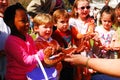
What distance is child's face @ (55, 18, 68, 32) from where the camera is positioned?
4777 millimetres

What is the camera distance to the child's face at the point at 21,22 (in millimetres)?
3857

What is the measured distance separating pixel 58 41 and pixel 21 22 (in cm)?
99

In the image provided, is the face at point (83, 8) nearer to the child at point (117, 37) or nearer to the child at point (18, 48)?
the child at point (117, 37)

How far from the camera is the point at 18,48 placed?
12.2 ft

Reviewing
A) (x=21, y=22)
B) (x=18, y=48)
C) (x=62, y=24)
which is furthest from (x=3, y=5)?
(x=62, y=24)

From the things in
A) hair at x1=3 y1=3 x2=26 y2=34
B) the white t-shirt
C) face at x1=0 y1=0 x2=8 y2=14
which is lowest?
the white t-shirt

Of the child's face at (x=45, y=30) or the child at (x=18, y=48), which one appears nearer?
the child at (x=18, y=48)

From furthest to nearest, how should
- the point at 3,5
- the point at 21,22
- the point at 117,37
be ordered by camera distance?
1. the point at 117,37
2. the point at 3,5
3. the point at 21,22

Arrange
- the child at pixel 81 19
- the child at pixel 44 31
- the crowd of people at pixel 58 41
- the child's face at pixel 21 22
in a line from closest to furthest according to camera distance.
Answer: the crowd of people at pixel 58 41 → the child's face at pixel 21 22 → the child at pixel 44 31 → the child at pixel 81 19

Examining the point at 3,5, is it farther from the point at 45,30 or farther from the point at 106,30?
the point at 106,30

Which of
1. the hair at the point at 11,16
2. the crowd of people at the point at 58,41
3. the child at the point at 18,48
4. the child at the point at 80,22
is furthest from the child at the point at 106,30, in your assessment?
the hair at the point at 11,16

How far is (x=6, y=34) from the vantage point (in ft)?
13.1

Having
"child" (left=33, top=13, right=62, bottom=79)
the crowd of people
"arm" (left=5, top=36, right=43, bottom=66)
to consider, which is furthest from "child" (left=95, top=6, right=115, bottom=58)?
"arm" (left=5, top=36, right=43, bottom=66)

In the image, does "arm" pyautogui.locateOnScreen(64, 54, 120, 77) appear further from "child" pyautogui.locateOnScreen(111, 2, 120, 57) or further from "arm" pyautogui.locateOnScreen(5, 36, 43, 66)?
"child" pyautogui.locateOnScreen(111, 2, 120, 57)
